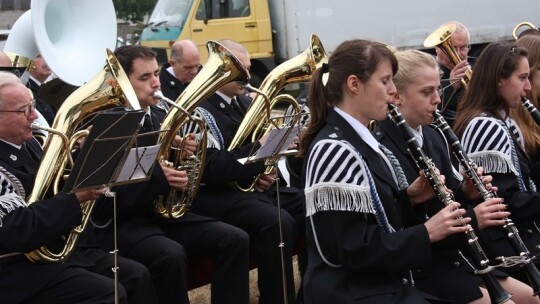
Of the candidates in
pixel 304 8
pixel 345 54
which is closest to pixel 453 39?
pixel 345 54

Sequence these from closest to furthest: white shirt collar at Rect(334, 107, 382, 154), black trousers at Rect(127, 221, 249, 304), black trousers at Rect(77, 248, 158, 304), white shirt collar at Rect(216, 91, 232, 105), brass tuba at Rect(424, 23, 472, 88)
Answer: white shirt collar at Rect(334, 107, 382, 154), black trousers at Rect(77, 248, 158, 304), black trousers at Rect(127, 221, 249, 304), white shirt collar at Rect(216, 91, 232, 105), brass tuba at Rect(424, 23, 472, 88)

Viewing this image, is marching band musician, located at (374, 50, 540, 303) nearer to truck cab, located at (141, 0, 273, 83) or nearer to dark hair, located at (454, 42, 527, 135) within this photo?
dark hair, located at (454, 42, 527, 135)

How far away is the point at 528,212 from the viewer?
4.38m

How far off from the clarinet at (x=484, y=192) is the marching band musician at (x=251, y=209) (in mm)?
1290

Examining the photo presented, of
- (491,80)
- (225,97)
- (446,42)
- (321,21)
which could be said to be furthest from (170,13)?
(491,80)

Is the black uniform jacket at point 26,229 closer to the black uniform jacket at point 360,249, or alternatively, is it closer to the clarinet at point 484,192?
the black uniform jacket at point 360,249

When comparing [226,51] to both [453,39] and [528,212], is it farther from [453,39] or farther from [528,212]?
[453,39]

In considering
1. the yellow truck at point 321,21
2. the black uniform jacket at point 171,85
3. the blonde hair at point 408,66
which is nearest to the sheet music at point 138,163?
the blonde hair at point 408,66

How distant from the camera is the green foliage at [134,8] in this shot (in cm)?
2883

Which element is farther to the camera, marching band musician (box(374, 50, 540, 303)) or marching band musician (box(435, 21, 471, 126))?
marching band musician (box(435, 21, 471, 126))

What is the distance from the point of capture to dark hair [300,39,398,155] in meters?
3.44

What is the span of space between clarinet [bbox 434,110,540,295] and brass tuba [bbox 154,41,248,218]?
1.24 metres

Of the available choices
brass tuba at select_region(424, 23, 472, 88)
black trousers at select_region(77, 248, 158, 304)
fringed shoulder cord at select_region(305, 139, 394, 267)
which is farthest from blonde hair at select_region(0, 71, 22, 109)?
brass tuba at select_region(424, 23, 472, 88)

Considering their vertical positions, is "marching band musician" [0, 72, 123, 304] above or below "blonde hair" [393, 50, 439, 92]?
below
